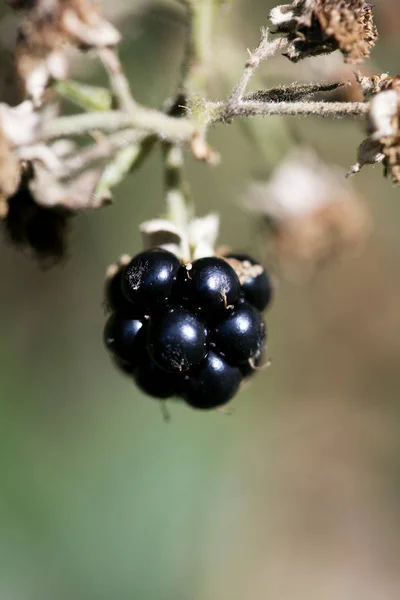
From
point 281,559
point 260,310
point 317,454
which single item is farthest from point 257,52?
point 281,559

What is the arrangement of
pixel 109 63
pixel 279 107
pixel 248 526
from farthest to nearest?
pixel 248 526 → pixel 109 63 → pixel 279 107

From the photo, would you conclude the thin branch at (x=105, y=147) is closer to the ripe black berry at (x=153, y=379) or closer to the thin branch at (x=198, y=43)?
the thin branch at (x=198, y=43)

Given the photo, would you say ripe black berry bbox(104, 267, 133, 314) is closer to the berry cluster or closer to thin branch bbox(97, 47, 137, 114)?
the berry cluster

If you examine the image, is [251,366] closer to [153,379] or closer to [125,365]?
[153,379]

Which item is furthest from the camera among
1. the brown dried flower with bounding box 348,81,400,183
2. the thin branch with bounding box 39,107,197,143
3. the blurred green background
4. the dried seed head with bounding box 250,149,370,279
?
the blurred green background

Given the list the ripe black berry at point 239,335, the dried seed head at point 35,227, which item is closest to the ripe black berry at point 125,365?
the ripe black berry at point 239,335

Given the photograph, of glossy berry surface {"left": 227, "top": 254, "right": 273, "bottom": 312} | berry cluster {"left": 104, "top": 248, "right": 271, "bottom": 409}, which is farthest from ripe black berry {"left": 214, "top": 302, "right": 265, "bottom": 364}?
glossy berry surface {"left": 227, "top": 254, "right": 273, "bottom": 312}

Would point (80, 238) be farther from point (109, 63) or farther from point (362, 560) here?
point (362, 560)
